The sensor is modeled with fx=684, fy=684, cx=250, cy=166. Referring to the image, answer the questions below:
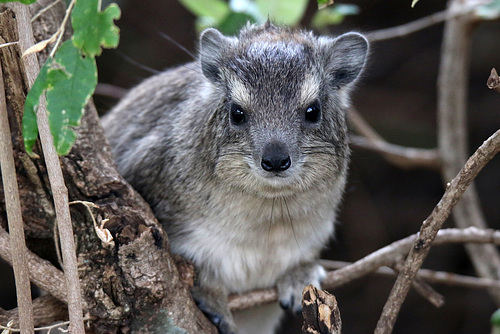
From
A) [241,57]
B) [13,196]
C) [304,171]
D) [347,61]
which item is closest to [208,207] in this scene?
[304,171]

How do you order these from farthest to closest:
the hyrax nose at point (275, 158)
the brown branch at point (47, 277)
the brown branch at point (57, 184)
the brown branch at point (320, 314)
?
the hyrax nose at point (275, 158) → the brown branch at point (47, 277) → the brown branch at point (320, 314) → the brown branch at point (57, 184)

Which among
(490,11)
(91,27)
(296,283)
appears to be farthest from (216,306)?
(490,11)

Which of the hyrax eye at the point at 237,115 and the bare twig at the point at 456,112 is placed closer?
the hyrax eye at the point at 237,115

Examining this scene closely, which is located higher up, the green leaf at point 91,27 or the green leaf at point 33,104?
the green leaf at point 91,27

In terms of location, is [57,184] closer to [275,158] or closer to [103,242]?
[103,242]

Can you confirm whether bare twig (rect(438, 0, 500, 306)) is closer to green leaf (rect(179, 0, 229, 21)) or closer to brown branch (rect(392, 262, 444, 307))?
brown branch (rect(392, 262, 444, 307))

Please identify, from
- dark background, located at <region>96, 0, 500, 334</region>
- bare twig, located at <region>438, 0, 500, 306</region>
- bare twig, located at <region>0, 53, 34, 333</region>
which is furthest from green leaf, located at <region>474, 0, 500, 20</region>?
dark background, located at <region>96, 0, 500, 334</region>

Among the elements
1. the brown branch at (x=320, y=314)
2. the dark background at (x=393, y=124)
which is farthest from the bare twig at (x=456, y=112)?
the brown branch at (x=320, y=314)

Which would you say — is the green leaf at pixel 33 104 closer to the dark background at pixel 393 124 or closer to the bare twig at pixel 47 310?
the bare twig at pixel 47 310
